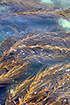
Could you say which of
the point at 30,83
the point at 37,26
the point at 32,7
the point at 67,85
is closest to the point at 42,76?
the point at 30,83

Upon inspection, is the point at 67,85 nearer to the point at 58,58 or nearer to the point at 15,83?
the point at 58,58

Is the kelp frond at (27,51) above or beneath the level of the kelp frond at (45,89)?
above

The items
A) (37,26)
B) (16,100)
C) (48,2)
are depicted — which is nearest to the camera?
(16,100)

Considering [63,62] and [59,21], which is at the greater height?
[59,21]

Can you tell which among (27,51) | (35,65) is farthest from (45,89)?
(27,51)

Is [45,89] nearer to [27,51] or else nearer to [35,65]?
[35,65]

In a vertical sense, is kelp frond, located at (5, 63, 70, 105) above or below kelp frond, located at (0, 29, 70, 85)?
below
